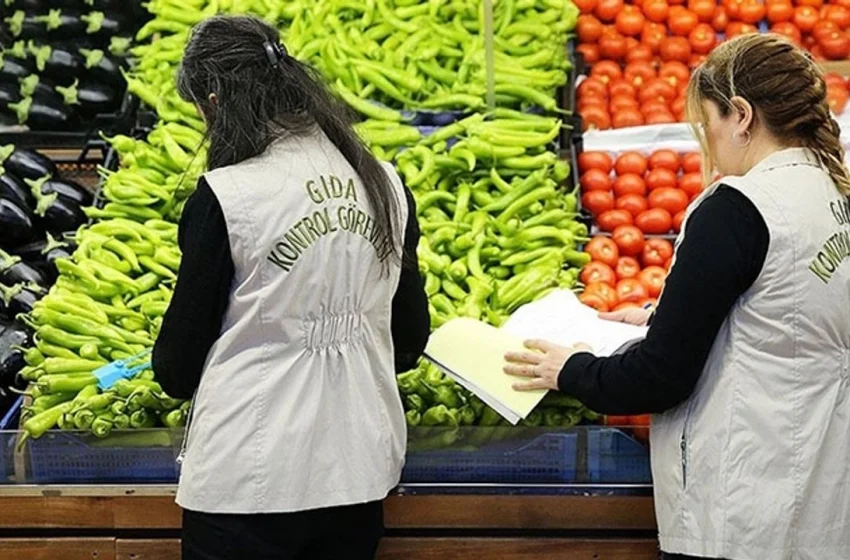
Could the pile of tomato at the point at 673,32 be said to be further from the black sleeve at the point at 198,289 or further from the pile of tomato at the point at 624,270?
the black sleeve at the point at 198,289

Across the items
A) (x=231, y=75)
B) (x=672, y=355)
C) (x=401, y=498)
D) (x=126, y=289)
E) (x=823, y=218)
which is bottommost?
(x=401, y=498)

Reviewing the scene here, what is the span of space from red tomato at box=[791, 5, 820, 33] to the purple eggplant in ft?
9.59

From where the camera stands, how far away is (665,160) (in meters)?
4.29

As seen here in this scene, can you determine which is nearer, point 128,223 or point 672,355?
point 672,355

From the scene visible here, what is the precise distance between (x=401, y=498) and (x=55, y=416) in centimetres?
84

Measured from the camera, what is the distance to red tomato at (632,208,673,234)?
4062mm

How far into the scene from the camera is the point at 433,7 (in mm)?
4754

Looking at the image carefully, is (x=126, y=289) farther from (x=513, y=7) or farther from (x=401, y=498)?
(x=513, y=7)

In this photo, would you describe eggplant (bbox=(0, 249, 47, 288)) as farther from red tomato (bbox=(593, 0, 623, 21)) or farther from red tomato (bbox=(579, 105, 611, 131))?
red tomato (bbox=(593, 0, 623, 21))

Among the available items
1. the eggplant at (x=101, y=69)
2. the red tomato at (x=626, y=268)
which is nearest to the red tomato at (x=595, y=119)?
the red tomato at (x=626, y=268)

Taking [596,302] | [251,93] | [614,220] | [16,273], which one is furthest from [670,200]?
[251,93]

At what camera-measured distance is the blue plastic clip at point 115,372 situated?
2.92 m

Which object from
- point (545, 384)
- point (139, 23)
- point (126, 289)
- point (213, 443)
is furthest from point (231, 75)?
point (139, 23)

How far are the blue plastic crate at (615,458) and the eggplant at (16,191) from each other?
2.22 metres
